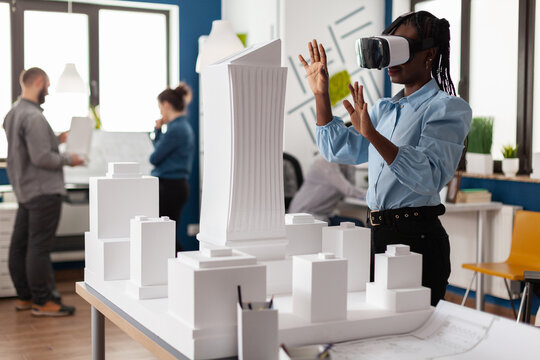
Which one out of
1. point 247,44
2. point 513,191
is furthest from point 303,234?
point 247,44

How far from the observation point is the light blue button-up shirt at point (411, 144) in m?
1.69

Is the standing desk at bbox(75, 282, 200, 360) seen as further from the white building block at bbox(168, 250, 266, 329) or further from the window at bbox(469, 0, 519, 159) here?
the window at bbox(469, 0, 519, 159)

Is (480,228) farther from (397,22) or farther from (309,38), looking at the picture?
(397,22)

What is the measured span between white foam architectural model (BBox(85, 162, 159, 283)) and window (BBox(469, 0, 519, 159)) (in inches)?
139

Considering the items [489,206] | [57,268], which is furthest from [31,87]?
[489,206]

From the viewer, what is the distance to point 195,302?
1.23m

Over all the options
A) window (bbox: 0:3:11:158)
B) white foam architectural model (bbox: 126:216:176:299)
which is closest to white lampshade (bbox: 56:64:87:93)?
window (bbox: 0:3:11:158)

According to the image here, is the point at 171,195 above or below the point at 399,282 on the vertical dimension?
below

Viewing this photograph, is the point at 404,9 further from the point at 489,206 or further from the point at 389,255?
the point at 389,255

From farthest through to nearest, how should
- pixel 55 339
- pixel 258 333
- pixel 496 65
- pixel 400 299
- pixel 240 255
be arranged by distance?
pixel 496 65 < pixel 55 339 < pixel 400 299 < pixel 240 255 < pixel 258 333

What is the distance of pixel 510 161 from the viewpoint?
175 inches

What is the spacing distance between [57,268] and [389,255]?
513 centimetres

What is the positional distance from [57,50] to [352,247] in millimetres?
5335

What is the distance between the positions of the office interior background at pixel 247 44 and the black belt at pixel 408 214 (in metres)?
2.56
